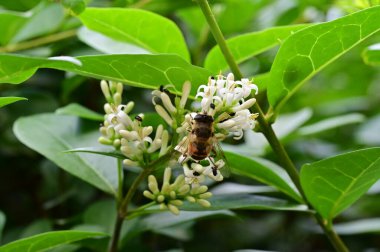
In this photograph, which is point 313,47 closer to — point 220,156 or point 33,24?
point 220,156

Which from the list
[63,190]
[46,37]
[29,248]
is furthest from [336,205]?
[46,37]

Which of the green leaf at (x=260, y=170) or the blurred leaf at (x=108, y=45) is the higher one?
the blurred leaf at (x=108, y=45)

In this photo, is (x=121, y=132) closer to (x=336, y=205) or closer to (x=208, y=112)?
(x=208, y=112)

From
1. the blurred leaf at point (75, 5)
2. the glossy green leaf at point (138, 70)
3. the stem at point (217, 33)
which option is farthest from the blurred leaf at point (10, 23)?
the stem at point (217, 33)

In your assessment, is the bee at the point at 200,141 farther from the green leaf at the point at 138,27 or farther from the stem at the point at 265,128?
the green leaf at the point at 138,27

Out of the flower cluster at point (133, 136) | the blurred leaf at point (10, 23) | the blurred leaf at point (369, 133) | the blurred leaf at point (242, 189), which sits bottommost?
the blurred leaf at point (369, 133)

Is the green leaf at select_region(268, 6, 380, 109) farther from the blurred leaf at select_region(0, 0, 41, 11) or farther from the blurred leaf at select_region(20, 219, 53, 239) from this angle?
the blurred leaf at select_region(0, 0, 41, 11)
